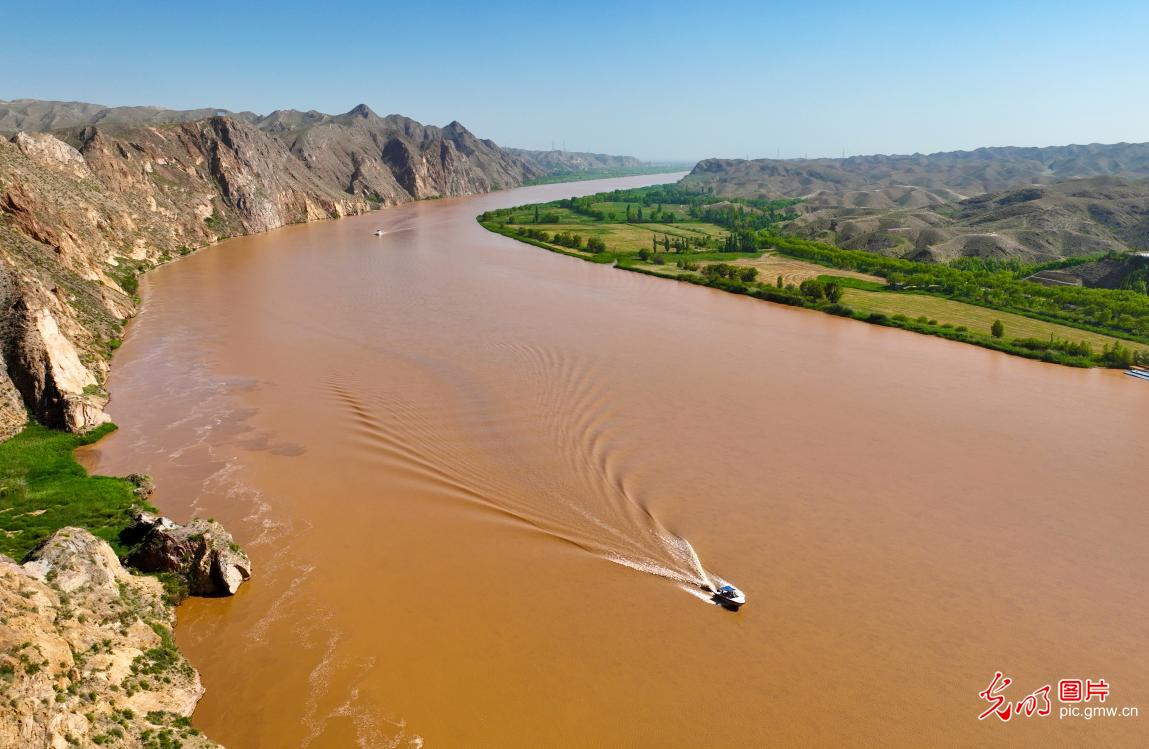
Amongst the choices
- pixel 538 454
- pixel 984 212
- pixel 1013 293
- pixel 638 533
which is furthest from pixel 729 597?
pixel 984 212

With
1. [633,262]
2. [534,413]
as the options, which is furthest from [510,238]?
[534,413]

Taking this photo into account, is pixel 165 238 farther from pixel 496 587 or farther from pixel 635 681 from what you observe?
pixel 635 681

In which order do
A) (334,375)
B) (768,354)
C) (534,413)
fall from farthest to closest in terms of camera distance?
1. (768,354)
2. (334,375)
3. (534,413)

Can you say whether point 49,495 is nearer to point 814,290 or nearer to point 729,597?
point 729,597

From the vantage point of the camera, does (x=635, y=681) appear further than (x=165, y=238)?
No

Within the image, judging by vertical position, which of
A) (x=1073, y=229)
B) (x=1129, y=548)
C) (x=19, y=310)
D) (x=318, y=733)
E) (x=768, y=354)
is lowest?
(x=318, y=733)

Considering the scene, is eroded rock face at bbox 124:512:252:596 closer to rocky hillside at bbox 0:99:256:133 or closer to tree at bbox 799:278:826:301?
tree at bbox 799:278:826:301

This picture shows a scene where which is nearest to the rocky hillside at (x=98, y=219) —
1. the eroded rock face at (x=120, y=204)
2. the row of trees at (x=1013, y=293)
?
the eroded rock face at (x=120, y=204)

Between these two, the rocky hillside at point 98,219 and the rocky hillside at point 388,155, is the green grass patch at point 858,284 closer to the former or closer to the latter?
the rocky hillside at point 98,219
